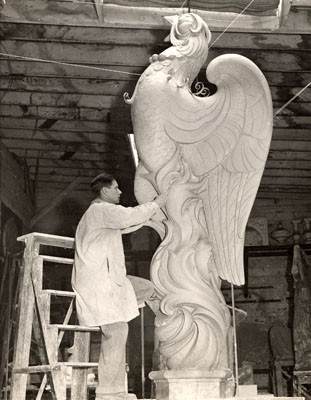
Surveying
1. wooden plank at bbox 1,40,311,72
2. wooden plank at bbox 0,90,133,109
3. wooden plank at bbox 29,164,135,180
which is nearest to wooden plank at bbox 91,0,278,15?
wooden plank at bbox 1,40,311,72

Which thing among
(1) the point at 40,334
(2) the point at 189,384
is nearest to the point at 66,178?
(1) the point at 40,334

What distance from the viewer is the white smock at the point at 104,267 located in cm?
322

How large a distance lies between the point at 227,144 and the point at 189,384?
4.25ft

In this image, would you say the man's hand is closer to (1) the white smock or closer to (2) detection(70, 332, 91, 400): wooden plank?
(1) the white smock

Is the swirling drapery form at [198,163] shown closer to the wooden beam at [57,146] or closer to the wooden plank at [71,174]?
the wooden beam at [57,146]

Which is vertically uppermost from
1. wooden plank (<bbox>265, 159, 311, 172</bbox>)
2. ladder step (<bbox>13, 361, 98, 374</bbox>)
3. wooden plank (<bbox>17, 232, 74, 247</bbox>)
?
wooden plank (<bbox>265, 159, 311, 172</bbox>)

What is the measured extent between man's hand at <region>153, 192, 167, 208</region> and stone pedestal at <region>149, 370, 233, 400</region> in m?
0.87

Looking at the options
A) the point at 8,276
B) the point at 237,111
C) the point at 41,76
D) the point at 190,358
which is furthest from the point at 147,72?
the point at 8,276

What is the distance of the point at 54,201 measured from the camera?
8250 millimetres

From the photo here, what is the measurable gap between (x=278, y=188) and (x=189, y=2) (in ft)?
14.5

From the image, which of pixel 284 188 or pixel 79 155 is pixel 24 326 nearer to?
pixel 79 155

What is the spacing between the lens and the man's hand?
3457 millimetres

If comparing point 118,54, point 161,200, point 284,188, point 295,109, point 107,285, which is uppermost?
point 118,54

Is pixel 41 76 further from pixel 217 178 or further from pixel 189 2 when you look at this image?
pixel 217 178
